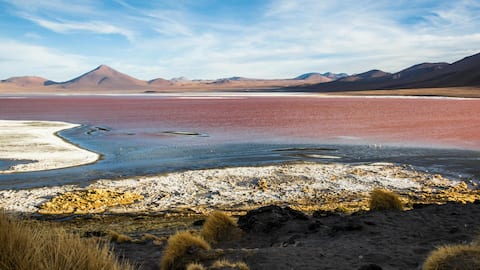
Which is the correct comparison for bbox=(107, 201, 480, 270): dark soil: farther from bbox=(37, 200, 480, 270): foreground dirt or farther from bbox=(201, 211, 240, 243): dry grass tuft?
bbox=(201, 211, 240, 243): dry grass tuft

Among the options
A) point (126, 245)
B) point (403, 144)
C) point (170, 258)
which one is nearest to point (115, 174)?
point (126, 245)

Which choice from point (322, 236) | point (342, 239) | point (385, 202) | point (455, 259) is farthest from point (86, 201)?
point (455, 259)

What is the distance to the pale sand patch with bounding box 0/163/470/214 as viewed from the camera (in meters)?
12.0

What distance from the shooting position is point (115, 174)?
52.3 feet

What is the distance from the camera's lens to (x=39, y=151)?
20453mm

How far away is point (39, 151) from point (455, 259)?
19.3 metres

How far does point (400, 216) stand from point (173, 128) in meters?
24.7

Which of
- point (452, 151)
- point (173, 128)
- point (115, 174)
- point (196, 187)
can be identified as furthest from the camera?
point (173, 128)

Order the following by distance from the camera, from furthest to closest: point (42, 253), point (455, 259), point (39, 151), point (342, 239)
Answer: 1. point (39, 151)
2. point (342, 239)
3. point (455, 259)
4. point (42, 253)

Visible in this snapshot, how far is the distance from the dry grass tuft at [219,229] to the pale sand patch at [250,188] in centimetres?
305

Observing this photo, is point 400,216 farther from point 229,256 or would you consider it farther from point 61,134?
point 61,134

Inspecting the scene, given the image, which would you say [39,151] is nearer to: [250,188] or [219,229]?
[250,188]

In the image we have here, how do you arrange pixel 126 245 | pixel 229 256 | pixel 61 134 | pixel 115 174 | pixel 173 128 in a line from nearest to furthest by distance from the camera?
pixel 229 256
pixel 126 245
pixel 115 174
pixel 61 134
pixel 173 128

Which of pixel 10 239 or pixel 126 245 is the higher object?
pixel 10 239
